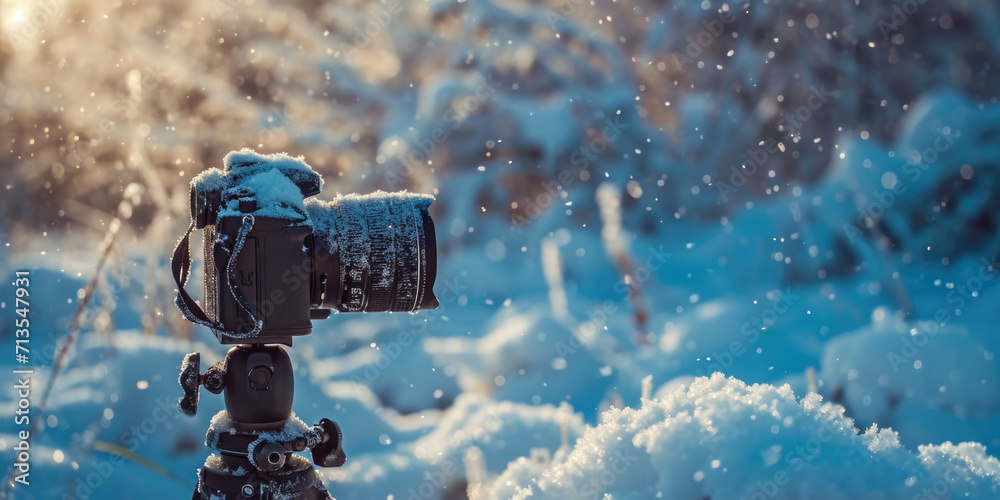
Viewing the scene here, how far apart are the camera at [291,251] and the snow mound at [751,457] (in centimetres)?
48

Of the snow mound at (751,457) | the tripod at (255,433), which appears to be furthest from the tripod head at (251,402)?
the snow mound at (751,457)

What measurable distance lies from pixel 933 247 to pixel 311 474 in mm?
3978

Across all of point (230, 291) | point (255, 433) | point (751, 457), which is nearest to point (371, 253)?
point (230, 291)

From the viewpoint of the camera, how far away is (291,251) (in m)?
1.26

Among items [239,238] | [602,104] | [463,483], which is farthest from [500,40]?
[239,238]

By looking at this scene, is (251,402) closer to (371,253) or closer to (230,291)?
(230,291)

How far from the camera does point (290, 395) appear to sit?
4.25ft

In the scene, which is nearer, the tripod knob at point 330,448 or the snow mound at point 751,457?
the snow mound at point 751,457

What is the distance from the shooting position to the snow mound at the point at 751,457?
120 centimetres

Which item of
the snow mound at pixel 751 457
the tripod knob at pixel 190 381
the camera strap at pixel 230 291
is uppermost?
the camera strap at pixel 230 291

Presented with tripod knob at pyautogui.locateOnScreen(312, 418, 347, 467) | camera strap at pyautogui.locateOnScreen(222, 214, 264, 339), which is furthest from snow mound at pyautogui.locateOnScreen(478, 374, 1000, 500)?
camera strap at pyautogui.locateOnScreen(222, 214, 264, 339)

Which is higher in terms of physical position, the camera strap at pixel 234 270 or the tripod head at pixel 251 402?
the camera strap at pixel 234 270

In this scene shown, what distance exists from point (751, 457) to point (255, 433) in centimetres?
88

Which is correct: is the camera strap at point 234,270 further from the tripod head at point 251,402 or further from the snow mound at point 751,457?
the snow mound at point 751,457
